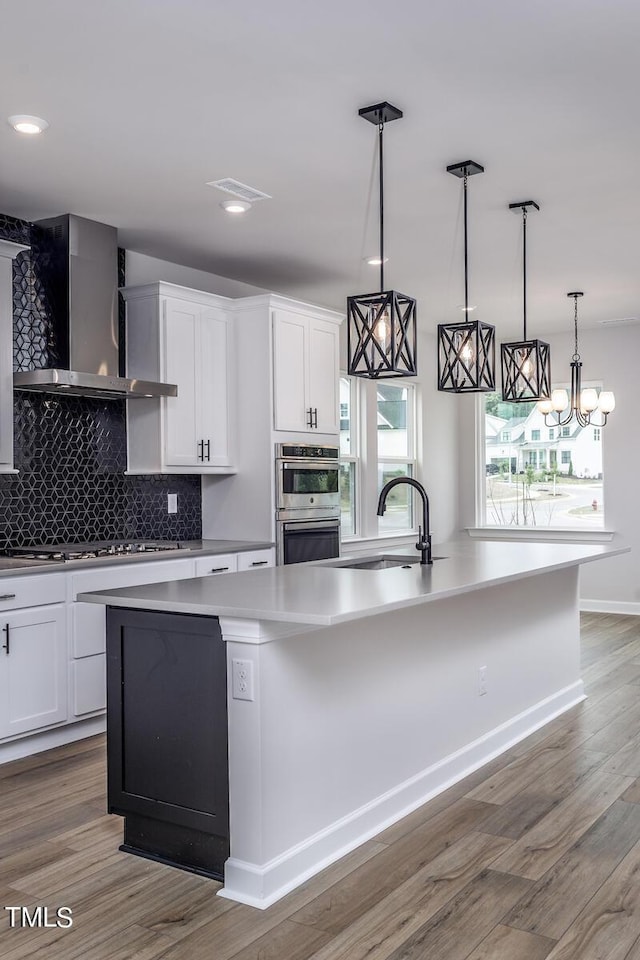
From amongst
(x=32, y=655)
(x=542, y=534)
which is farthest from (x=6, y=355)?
(x=542, y=534)

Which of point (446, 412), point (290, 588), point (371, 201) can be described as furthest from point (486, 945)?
point (446, 412)

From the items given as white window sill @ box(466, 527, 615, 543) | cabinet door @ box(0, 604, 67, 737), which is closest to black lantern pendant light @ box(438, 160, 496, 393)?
cabinet door @ box(0, 604, 67, 737)

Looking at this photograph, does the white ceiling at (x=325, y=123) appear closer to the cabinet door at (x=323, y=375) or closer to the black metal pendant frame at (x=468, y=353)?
the cabinet door at (x=323, y=375)

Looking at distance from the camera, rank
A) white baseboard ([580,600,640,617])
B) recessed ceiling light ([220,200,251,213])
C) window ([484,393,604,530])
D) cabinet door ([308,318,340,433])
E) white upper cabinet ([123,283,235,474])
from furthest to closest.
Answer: window ([484,393,604,530])
white baseboard ([580,600,640,617])
cabinet door ([308,318,340,433])
white upper cabinet ([123,283,235,474])
recessed ceiling light ([220,200,251,213])

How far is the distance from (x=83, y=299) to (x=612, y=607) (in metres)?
5.48

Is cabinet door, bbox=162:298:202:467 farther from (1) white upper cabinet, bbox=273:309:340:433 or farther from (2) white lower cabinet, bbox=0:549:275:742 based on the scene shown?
(2) white lower cabinet, bbox=0:549:275:742

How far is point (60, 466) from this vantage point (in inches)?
188

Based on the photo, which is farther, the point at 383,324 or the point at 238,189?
the point at 238,189

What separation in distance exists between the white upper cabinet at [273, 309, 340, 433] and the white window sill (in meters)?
3.11

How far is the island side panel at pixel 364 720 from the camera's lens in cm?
261

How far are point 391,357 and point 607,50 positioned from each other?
126 cm

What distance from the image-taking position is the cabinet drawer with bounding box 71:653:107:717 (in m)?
4.16

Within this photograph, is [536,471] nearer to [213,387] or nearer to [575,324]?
[575,324]

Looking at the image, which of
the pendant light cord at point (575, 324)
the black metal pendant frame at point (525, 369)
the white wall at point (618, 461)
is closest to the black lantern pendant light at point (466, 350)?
the black metal pendant frame at point (525, 369)
